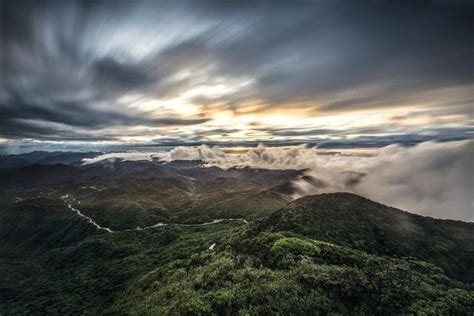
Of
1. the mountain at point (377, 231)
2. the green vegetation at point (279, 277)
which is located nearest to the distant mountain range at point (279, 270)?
the green vegetation at point (279, 277)

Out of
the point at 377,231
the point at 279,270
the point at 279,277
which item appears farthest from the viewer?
the point at 377,231

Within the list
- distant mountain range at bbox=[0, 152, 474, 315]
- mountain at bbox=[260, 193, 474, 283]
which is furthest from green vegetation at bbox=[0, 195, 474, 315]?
mountain at bbox=[260, 193, 474, 283]

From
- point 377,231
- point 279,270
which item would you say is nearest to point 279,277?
point 279,270

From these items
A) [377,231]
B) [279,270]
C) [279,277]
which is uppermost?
[279,277]

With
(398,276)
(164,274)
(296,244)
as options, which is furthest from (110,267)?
(398,276)

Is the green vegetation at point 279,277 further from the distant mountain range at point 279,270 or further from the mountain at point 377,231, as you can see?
the mountain at point 377,231

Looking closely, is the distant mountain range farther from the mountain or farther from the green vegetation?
the mountain

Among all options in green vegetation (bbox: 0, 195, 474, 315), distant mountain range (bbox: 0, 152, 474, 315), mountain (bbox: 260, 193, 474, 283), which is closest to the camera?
green vegetation (bbox: 0, 195, 474, 315)

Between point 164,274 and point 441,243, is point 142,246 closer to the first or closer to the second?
point 164,274

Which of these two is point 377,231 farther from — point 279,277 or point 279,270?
point 279,277

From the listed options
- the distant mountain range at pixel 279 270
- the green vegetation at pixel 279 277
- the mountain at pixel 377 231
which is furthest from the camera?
the mountain at pixel 377 231

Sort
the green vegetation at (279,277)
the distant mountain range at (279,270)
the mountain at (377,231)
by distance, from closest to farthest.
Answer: the green vegetation at (279,277) → the distant mountain range at (279,270) → the mountain at (377,231)
